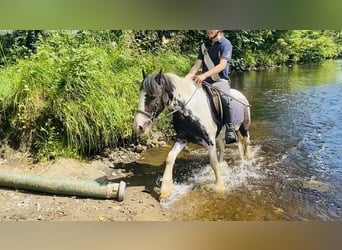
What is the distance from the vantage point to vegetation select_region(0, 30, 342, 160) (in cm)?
237

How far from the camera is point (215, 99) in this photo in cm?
229

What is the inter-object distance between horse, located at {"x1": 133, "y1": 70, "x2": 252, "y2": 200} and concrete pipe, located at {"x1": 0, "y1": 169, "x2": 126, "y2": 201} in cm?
28

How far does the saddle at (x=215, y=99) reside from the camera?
2.28m

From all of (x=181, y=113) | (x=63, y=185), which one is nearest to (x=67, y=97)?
(x=63, y=185)

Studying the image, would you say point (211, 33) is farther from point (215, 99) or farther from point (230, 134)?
point (230, 134)

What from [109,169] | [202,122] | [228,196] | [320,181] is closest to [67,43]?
[109,169]

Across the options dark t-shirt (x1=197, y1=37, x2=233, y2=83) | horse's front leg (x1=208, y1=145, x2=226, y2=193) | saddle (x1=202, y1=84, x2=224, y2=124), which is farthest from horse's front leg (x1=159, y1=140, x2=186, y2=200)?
dark t-shirt (x1=197, y1=37, x2=233, y2=83)

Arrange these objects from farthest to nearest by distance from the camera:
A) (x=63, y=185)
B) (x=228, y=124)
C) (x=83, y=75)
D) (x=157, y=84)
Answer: (x=83, y=75)
(x=228, y=124)
(x=63, y=185)
(x=157, y=84)

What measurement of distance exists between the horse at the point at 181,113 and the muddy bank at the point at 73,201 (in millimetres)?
129

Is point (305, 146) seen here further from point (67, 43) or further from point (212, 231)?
point (67, 43)

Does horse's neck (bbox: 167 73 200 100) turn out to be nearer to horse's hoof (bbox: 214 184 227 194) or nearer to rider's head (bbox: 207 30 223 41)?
rider's head (bbox: 207 30 223 41)

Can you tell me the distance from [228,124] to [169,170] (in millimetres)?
447

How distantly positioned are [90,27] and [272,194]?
1.42m
